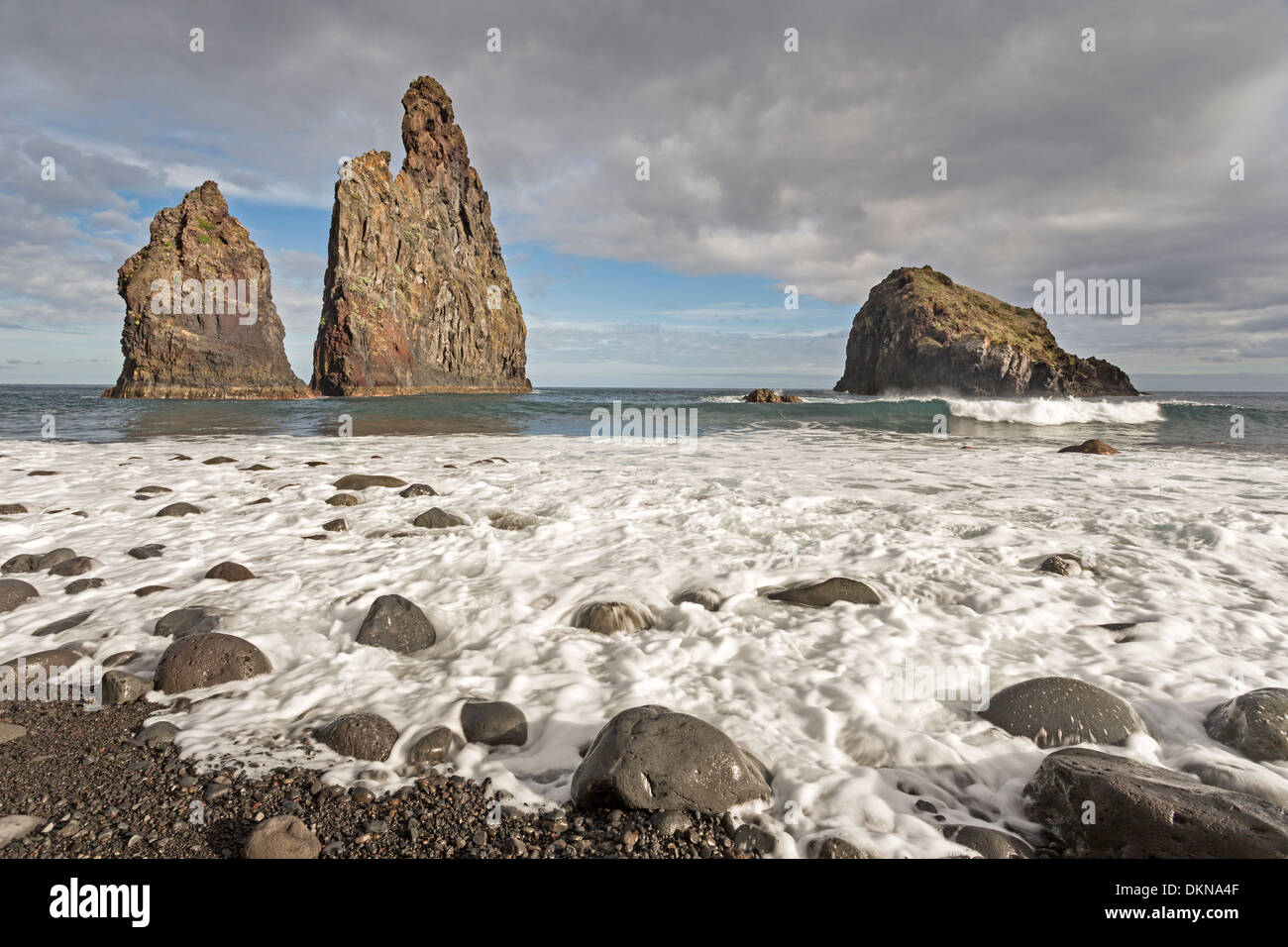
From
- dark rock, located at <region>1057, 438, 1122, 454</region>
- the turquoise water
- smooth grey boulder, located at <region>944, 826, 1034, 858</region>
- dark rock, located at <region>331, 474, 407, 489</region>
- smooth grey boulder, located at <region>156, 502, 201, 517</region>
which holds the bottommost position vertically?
smooth grey boulder, located at <region>944, 826, 1034, 858</region>

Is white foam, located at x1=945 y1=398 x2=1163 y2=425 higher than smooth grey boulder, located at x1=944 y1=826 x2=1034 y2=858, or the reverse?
white foam, located at x1=945 y1=398 x2=1163 y2=425

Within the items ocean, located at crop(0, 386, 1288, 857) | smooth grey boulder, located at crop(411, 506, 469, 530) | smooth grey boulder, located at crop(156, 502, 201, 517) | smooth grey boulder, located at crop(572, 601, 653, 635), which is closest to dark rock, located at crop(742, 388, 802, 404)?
ocean, located at crop(0, 386, 1288, 857)

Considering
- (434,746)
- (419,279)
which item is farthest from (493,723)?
(419,279)

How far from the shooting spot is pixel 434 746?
2.75m

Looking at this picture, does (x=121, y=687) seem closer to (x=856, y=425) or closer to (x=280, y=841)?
(x=280, y=841)

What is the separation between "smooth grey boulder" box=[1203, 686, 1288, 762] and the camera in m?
2.71

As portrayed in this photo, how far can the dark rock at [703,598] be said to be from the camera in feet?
14.9

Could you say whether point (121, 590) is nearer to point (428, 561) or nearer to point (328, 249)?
point (428, 561)

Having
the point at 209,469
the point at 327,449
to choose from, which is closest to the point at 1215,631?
the point at 209,469

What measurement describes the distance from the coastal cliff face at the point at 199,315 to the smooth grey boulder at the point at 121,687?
209ft

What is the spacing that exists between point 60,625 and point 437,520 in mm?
3207

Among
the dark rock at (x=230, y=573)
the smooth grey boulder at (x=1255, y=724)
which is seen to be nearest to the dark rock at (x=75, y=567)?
the dark rock at (x=230, y=573)

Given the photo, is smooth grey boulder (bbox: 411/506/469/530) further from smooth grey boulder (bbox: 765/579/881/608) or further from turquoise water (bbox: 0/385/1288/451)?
turquoise water (bbox: 0/385/1288/451)

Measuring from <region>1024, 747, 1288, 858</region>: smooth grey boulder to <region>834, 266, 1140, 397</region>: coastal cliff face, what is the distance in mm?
82096
